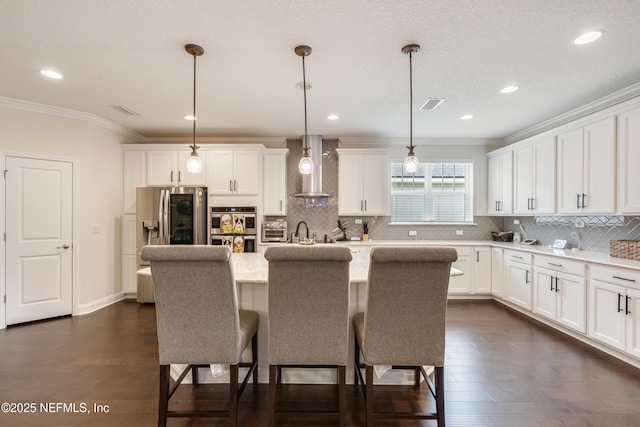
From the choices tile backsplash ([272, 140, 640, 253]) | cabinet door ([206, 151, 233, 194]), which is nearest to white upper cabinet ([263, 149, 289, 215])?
tile backsplash ([272, 140, 640, 253])

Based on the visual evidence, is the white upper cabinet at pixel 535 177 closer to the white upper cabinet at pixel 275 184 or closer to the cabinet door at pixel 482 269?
the cabinet door at pixel 482 269

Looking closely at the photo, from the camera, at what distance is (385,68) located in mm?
2662

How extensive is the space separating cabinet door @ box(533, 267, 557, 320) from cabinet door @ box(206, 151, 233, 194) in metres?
4.30

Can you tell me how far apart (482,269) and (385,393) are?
122 inches

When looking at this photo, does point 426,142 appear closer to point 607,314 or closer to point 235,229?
point 607,314

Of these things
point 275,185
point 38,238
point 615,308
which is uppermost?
point 275,185

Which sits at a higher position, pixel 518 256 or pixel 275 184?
pixel 275 184

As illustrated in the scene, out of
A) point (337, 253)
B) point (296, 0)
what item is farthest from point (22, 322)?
point (296, 0)

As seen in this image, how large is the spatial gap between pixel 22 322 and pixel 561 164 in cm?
671

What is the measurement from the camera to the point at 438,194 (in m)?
5.18

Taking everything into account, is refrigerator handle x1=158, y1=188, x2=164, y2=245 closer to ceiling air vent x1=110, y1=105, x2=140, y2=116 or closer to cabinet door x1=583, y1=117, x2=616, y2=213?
ceiling air vent x1=110, y1=105, x2=140, y2=116

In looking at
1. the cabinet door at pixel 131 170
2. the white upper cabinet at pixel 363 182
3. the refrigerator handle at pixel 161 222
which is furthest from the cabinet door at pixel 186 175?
the white upper cabinet at pixel 363 182

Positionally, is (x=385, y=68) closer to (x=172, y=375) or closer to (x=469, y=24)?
(x=469, y=24)

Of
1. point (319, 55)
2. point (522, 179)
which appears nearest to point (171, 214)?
point (319, 55)
